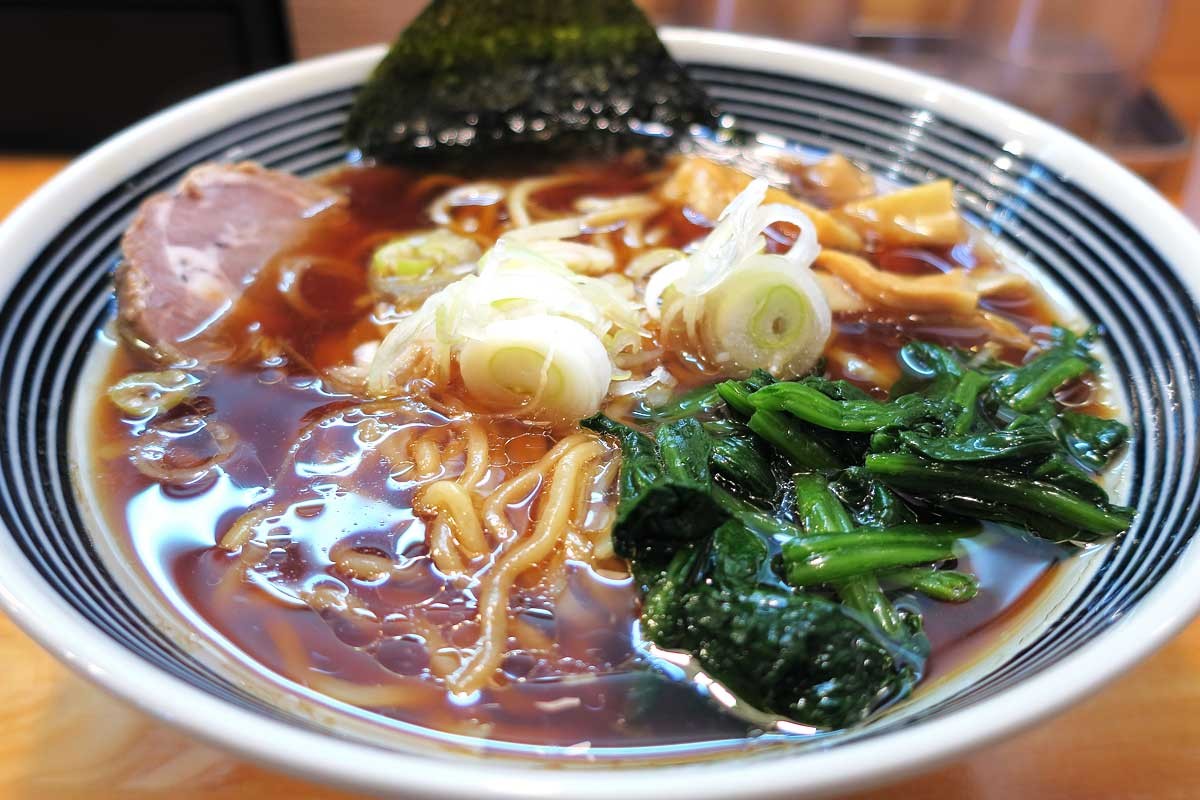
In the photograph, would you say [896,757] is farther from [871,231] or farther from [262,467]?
[871,231]

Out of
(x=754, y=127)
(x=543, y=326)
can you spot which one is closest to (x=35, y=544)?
(x=543, y=326)

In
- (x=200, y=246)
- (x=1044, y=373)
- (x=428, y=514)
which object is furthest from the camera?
(x=200, y=246)

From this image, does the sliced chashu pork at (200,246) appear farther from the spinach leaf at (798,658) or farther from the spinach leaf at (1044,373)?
the spinach leaf at (1044,373)

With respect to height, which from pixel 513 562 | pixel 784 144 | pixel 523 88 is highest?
pixel 523 88

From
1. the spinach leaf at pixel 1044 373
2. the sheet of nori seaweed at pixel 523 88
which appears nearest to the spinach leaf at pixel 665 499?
the spinach leaf at pixel 1044 373

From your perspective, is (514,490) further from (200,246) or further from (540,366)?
(200,246)

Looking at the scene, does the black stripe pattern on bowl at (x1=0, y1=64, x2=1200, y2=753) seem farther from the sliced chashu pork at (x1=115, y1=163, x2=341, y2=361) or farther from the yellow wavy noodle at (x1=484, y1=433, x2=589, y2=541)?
the yellow wavy noodle at (x1=484, y1=433, x2=589, y2=541)

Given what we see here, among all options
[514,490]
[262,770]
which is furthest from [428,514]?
[262,770]

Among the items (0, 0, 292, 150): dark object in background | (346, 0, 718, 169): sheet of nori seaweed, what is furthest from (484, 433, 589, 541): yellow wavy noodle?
(0, 0, 292, 150): dark object in background
